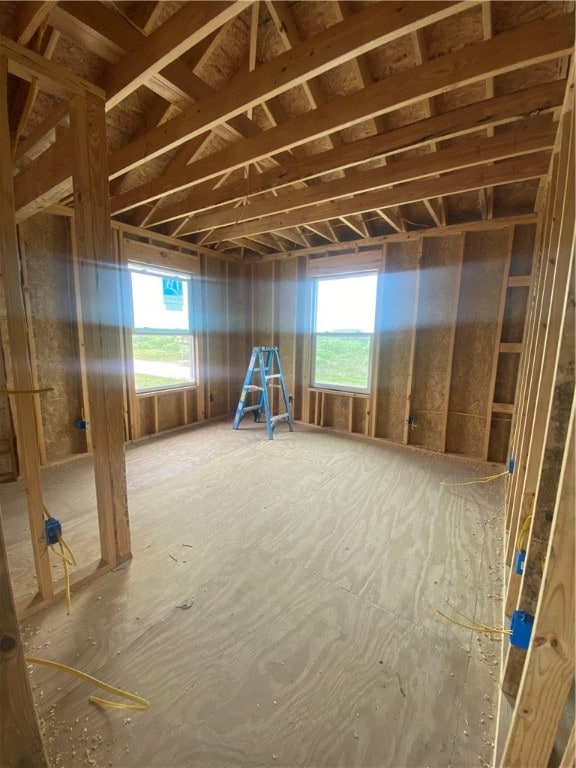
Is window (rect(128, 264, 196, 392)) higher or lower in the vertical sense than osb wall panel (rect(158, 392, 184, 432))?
higher

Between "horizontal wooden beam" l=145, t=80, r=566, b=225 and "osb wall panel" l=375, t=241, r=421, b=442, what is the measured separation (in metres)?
2.01

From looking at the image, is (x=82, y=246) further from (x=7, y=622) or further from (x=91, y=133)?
A: (x=7, y=622)

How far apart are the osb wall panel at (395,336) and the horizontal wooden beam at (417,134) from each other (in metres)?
2.01

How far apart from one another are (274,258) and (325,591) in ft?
15.6

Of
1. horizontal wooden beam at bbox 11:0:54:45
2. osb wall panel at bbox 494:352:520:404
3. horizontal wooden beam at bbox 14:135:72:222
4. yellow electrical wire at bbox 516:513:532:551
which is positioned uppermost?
horizontal wooden beam at bbox 11:0:54:45

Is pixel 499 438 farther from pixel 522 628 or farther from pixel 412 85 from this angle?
pixel 412 85

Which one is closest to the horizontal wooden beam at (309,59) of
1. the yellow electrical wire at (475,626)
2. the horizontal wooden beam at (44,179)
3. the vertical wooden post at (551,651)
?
the horizontal wooden beam at (44,179)

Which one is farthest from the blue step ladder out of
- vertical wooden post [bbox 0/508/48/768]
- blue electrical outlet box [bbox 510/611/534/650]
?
vertical wooden post [bbox 0/508/48/768]

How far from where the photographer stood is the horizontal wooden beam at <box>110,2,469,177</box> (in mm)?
1334

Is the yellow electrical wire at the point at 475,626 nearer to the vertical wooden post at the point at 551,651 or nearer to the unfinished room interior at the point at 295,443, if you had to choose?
the unfinished room interior at the point at 295,443

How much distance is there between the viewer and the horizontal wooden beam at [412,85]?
1438 millimetres

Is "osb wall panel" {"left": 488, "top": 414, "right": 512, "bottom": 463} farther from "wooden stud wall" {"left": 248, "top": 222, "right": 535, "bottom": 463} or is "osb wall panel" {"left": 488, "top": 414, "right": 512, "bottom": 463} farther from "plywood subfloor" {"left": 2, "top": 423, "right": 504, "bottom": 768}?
"plywood subfloor" {"left": 2, "top": 423, "right": 504, "bottom": 768}

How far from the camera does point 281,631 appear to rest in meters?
1.56

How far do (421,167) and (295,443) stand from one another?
326 centimetres
